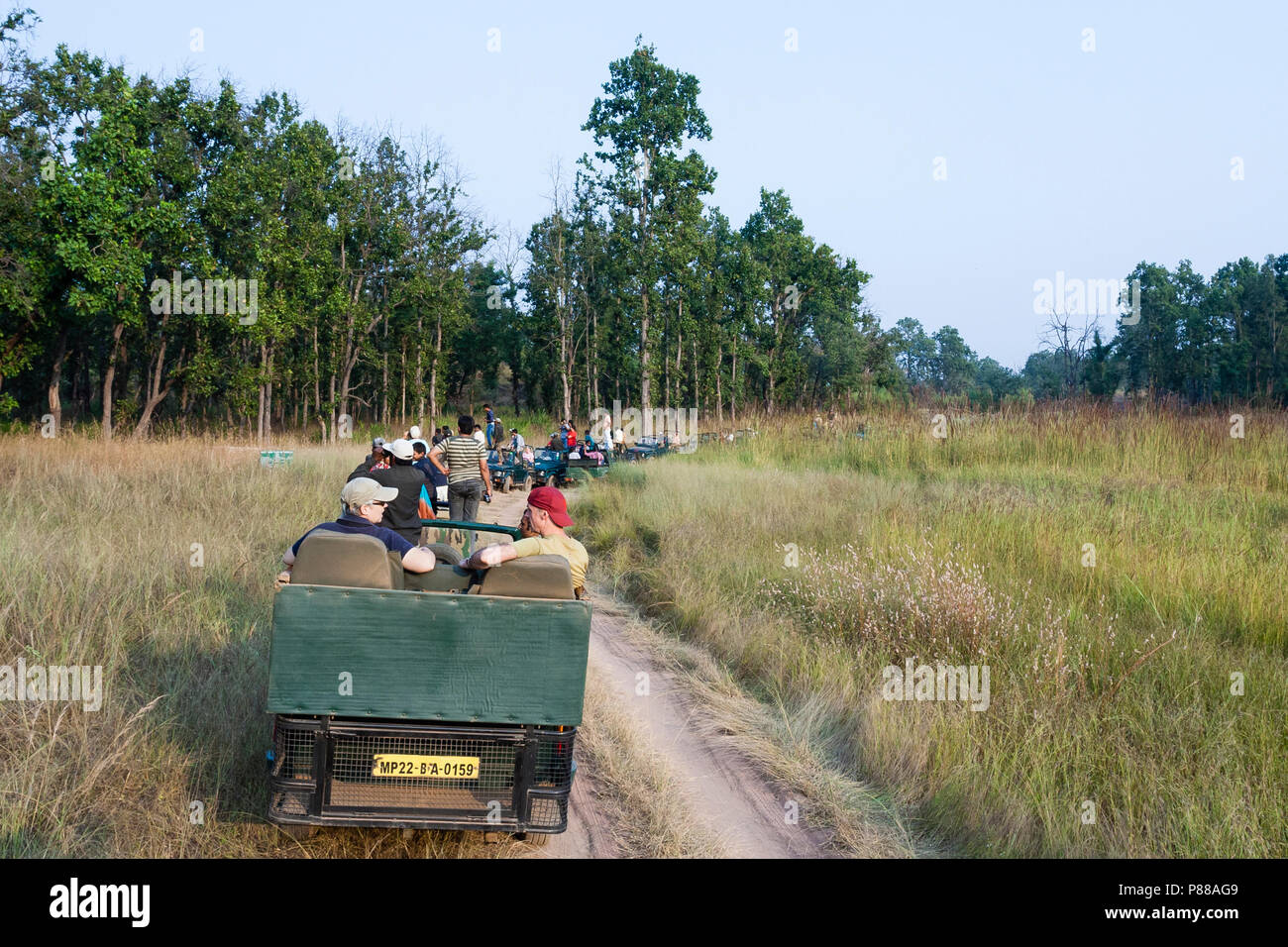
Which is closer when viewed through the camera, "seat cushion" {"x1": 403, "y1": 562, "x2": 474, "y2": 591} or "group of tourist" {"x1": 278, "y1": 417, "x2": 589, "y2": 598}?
"group of tourist" {"x1": 278, "y1": 417, "x2": 589, "y2": 598}

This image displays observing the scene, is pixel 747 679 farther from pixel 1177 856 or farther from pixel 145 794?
pixel 145 794

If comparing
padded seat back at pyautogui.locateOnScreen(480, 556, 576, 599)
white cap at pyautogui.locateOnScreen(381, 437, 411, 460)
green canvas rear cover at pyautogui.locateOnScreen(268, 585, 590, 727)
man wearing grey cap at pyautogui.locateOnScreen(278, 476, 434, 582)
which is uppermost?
white cap at pyautogui.locateOnScreen(381, 437, 411, 460)

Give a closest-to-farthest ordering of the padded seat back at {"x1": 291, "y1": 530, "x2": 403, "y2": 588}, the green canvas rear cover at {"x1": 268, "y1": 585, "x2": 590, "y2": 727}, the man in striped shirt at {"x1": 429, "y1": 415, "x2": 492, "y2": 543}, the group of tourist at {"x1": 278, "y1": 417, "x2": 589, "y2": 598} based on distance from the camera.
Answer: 1. the green canvas rear cover at {"x1": 268, "y1": 585, "x2": 590, "y2": 727}
2. the padded seat back at {"x1": 291, "y1": 530, "x2": 403, "y2": 588}
3. the group of tourist at {"x1": 278, "y1": 417, "x2": 589, "y2": 598}
4. the man in striped shirt at {"x1": 429, "y1": 415, "x2": 492, "y2": 543}

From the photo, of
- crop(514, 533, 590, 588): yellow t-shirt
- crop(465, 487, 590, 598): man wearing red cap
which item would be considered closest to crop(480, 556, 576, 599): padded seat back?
crop(465, 487, 590, 598): man wearing red cap

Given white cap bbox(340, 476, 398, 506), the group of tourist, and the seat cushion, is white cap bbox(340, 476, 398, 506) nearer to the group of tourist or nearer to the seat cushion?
the group of tourist

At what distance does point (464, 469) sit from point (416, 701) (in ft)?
28.9

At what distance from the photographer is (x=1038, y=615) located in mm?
7270

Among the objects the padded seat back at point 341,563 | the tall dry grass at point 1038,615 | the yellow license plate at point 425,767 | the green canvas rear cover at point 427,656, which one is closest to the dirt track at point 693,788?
the tall dry grass at point 1038,615

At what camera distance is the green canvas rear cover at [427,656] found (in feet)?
12.3

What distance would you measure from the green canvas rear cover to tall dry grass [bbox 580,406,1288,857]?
2.49m

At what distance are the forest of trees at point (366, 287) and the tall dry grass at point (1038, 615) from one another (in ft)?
17.6

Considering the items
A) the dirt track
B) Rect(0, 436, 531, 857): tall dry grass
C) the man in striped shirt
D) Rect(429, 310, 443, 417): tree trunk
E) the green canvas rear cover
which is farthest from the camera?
Rect(429, 310, 443, 417): tree trunk

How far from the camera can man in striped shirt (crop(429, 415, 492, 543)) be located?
1241 cm
